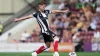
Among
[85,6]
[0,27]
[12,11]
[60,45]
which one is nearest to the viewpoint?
[60,45]

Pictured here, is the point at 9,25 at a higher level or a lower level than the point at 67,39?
higher

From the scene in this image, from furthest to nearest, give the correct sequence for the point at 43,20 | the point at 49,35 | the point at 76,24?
the point at 76,24, the point at 49,35, the point at 43,20

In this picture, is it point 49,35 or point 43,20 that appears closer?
point 43,20

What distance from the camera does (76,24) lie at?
978 inches

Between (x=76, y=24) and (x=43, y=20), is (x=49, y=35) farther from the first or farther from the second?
(x=76, y=24)

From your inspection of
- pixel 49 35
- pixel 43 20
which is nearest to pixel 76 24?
pixel 49 35

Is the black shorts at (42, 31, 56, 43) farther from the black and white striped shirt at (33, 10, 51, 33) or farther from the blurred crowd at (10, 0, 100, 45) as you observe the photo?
the blurred crowd at (10, 0, 100, 45)

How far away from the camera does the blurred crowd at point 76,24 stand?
2408cm

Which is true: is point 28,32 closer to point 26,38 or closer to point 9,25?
point 26,38

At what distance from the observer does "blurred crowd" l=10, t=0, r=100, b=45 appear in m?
24.1

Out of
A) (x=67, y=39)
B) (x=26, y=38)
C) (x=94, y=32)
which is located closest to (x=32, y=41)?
(x=26, y=38)

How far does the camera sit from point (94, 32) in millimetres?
24219

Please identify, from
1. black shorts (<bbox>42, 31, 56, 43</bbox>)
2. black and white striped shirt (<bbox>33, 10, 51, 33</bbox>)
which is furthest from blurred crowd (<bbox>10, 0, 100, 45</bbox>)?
black and white striped shirt (<bbox>33, 10, 51, 33</bbox>)

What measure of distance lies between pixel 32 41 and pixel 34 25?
7.18 feet
